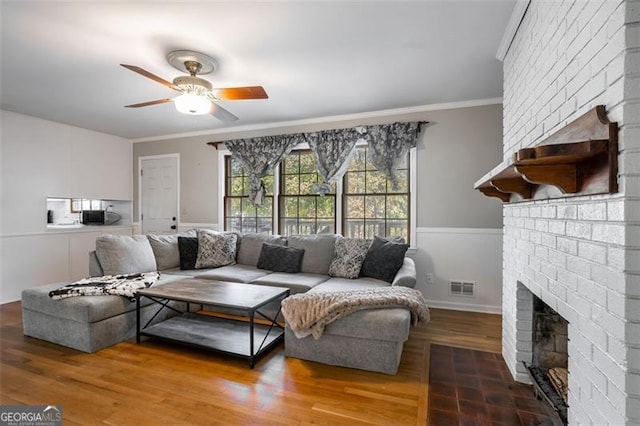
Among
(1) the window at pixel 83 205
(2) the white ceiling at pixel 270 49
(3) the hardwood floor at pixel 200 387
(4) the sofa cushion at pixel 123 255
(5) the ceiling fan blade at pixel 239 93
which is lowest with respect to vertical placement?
(3) the hardwood floor at pixel 200 387

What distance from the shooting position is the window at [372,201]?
13.4 feet

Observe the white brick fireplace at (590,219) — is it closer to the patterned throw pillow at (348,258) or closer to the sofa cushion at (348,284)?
the sofa cushion at (348,284)

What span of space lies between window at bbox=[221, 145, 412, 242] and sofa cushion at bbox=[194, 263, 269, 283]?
957 mm

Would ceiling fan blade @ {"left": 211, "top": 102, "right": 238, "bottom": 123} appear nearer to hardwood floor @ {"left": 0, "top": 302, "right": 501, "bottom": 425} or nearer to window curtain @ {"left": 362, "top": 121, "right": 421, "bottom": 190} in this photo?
window curtain @ {"left": 362, "top": 121, "right": 421, "bottom": 190}

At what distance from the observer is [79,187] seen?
492 centimetres

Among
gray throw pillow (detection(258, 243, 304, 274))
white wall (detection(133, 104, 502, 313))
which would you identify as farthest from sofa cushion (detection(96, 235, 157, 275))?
white wall (detection(133, 104, 502, 313))

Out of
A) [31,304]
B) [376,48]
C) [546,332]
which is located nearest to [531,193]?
[546,332]

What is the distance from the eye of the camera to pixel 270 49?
2537mm

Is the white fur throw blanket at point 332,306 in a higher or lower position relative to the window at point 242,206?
lower

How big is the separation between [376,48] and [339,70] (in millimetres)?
485

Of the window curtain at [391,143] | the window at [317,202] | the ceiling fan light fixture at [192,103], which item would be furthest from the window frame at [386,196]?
the ceiling fan light fixture at [192,103]

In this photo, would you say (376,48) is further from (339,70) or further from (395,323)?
(395,323)

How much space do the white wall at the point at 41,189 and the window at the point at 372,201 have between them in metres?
4.19

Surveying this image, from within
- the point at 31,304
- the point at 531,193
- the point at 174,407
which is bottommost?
the point at 174,407
